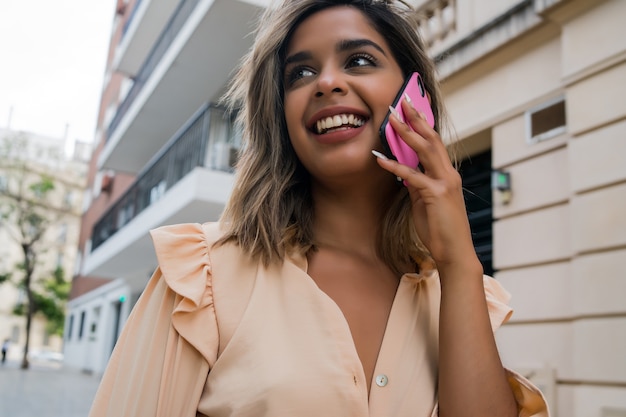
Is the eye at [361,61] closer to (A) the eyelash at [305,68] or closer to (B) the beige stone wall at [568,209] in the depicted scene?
(A) the eyelash at [305,68]

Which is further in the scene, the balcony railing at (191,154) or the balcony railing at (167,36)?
the balcony railing at (167,36)

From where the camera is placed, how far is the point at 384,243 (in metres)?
1.63

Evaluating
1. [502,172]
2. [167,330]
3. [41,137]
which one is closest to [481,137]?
[502,172]

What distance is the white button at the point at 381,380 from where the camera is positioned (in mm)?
1296

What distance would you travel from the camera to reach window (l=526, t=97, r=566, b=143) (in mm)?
4824

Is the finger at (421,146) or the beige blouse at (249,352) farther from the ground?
the finger at (421,146)

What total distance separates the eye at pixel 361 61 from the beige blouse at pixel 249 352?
0.54m

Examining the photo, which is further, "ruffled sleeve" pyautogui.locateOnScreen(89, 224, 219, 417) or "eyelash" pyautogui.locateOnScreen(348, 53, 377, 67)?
"eyelash" pyautogui.locateOnScreen(348, 53, 377, 67)

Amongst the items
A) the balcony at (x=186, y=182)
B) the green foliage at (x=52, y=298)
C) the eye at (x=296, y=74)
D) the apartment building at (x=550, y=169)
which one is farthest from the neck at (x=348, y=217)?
the green foliage at (x=52, y=298)

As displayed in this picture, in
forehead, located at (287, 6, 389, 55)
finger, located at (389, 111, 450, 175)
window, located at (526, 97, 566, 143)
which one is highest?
window, located at (526, 97, 566, 143)

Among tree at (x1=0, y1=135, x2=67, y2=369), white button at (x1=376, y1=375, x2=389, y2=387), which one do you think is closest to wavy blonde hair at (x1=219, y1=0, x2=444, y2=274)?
white button at (x1=376, y1=375, x2=389, y2=387)

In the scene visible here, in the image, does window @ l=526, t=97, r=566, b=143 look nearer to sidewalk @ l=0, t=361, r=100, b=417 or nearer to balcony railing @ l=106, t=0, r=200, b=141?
balcony railing @ l=106, t=0, r=200, b=141

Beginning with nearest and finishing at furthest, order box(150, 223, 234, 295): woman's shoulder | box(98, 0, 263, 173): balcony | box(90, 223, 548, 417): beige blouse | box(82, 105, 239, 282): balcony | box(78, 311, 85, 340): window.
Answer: box(90, 223, 548, 417): beige blouse
box(150, 223, 234, 295): woman's shoulder
box(98, 0, 263, 173): balcony
box(82, 105, 239, 282): balcony
box(78, 311, 85, 340): window

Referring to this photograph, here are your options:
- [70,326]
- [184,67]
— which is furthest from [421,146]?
[70,326]
